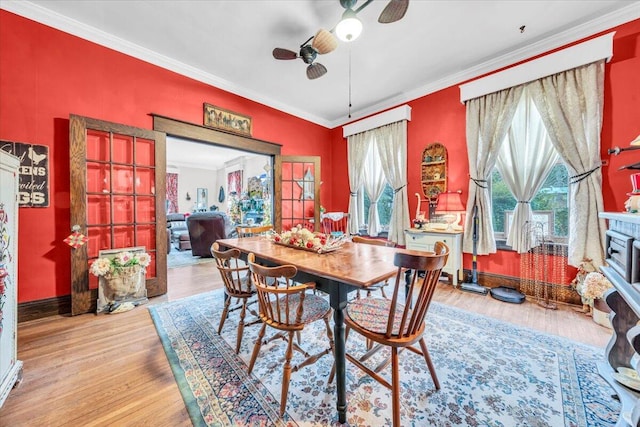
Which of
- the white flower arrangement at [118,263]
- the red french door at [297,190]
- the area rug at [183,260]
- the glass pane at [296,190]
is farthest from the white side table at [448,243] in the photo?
the area rug at [183,260]

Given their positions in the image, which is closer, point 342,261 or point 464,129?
point 342,261

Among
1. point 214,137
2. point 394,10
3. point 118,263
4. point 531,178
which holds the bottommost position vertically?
point 118,263

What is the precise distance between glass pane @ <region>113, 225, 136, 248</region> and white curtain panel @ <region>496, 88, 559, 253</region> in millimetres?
4833

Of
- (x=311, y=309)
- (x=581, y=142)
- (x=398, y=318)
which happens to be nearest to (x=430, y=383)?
(x=398, y=318)

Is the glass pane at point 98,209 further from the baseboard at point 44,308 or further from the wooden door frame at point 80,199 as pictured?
the baseboard at point 44,308

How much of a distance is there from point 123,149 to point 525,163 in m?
4.98

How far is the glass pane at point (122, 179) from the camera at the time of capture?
277 centimetres

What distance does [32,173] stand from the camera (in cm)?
228

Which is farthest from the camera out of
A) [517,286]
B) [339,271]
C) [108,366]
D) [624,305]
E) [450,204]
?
[450,204]

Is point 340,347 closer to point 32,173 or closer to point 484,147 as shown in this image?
point 484,147

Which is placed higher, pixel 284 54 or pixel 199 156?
pixel 199 156

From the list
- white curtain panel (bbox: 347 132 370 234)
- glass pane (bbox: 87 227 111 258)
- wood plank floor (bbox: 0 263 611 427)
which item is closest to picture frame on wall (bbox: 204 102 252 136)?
glass pane (bbox: 87 227 111 258)

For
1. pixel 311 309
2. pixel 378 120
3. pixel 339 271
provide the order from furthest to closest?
pixel 378 120
pixel 311 309
pixel 339 271

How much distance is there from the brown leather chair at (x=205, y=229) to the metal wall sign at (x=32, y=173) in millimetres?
2656
